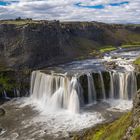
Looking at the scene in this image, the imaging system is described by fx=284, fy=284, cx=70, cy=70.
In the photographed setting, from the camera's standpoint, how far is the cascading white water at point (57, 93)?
53156 millimetres

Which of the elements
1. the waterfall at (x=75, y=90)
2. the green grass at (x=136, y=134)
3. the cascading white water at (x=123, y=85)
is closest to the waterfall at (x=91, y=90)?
the waterfall at (x=75, y=90)

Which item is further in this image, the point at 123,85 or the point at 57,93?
the point at 123,85

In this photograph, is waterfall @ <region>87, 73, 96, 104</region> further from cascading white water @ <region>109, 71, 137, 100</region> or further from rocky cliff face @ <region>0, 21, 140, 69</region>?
rocky cliff face @ <region>0, 21, 140, 69</region>

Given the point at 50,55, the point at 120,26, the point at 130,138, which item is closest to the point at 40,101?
the point at 50,55

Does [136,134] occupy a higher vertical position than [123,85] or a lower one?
higher

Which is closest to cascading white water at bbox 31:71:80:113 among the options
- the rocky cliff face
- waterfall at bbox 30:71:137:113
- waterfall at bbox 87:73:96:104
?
waterfall at bbox 30:71:137:113

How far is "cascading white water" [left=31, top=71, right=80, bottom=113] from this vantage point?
53156 mm

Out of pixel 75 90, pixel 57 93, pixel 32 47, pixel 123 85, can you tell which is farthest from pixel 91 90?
pixel 32 47

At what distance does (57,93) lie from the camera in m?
56.1

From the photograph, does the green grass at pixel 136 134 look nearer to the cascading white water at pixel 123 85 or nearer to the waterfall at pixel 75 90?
the waterfall at pixel 75 90

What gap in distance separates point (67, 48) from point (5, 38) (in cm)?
3115

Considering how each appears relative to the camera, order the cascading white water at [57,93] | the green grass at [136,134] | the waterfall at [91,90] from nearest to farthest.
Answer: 1. the green grass at [136,134]
2. the cascading white water at [57,93]
3. the waterfall at [91,90]

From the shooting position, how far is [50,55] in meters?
90.4

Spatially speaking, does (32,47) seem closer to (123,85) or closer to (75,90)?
(75,90)
